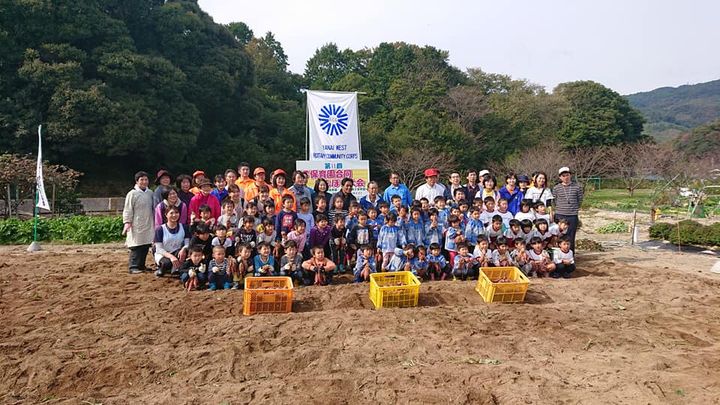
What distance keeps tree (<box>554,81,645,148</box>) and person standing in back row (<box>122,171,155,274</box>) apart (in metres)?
29.3

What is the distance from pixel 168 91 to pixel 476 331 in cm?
1726

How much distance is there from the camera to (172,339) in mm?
4215

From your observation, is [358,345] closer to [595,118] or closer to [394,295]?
A: [394,295]

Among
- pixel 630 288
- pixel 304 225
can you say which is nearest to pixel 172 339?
pixel 304 225

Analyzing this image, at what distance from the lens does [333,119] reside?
898 centimetres

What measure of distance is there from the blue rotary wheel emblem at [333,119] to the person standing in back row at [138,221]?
3.40 metres

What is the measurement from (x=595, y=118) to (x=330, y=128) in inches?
1145

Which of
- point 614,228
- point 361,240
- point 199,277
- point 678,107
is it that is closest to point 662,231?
point 614,228

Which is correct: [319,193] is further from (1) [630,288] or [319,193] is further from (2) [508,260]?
(1) [630,288]

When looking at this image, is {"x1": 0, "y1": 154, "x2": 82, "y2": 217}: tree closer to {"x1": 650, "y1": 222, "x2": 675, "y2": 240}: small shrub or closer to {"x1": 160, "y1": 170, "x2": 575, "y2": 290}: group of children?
{"x1": 160, "y1": 170, "x2": 575, "y2": 290}: group of children

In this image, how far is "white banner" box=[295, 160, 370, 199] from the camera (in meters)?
8.75

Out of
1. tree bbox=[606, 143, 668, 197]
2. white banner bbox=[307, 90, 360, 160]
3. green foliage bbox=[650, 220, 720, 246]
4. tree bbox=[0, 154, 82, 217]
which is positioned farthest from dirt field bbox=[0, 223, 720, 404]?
tree bbox=[606, 143, 668, 197]

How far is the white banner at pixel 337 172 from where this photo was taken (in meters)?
8.75

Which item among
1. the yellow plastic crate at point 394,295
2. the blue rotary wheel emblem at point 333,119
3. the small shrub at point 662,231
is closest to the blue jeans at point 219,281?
the yellow plastic crate at point 394,295
